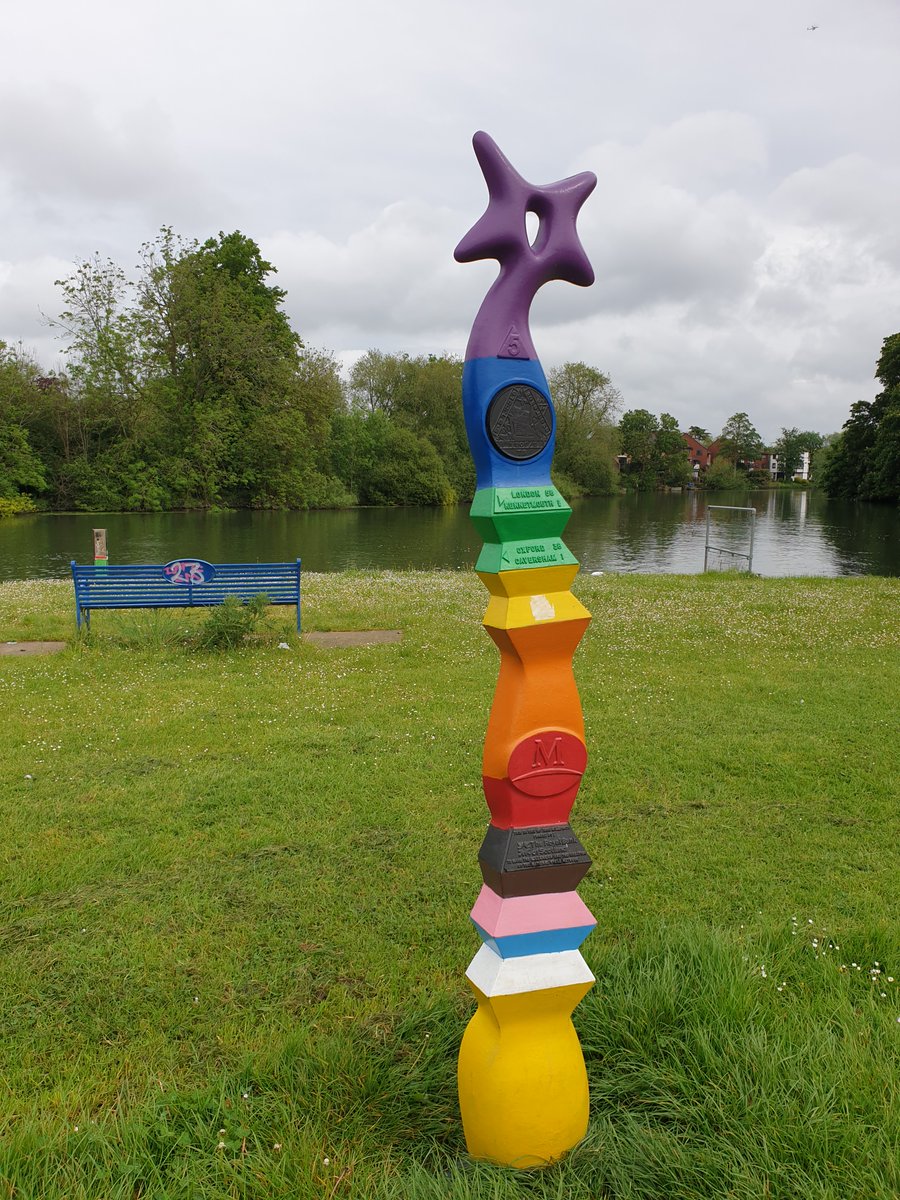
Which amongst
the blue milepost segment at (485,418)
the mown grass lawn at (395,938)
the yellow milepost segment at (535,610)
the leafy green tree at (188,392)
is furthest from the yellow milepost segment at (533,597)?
the leafy green tree at (188,392)

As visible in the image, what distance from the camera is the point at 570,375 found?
7575 cm

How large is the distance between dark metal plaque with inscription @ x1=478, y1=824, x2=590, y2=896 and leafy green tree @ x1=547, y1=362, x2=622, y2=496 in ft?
237

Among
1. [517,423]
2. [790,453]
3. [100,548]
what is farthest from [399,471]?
[790,453]

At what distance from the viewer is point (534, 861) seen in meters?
3.04

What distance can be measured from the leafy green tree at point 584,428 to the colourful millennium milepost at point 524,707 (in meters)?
71.9

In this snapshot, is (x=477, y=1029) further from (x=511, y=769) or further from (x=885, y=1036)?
(x=885, y=1036)

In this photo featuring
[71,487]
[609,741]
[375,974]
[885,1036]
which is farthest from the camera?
[71,487]

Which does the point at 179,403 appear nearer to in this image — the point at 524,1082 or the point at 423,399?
the point at 423,399

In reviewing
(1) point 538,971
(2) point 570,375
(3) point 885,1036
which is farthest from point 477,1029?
(2) point 570,375

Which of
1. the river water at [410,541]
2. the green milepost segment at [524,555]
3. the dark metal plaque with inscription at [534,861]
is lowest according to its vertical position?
the river water at [410,541]

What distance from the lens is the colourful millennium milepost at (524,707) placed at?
2.94 meters

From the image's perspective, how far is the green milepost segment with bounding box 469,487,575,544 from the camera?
3029mm

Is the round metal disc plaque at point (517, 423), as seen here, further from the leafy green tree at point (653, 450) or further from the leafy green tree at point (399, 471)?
the leafy green tree at point (653, 450)

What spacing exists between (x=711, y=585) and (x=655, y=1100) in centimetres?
1514
